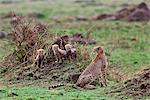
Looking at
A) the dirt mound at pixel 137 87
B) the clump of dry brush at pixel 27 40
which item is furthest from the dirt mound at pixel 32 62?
the dirt mound at pixel 137 87

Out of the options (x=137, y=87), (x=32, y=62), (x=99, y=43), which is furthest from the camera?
(x=99, y=43)

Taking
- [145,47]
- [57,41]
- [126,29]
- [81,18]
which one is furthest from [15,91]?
[81,18]

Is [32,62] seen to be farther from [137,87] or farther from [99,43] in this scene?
[99,43]

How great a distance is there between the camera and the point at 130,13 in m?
35.0

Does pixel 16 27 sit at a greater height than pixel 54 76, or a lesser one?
greater

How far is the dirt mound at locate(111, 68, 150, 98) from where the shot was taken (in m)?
11.7

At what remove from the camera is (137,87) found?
39.5 feet

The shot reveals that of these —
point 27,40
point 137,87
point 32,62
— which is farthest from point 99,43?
point 137,87

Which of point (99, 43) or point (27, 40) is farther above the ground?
point (27, 40)

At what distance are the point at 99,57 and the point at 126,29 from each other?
1574 cm

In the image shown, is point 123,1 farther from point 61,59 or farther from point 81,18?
point 61,59

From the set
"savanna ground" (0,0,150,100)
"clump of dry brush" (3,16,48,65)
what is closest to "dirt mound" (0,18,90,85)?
"clump of dry brush" (3,16,48,65)

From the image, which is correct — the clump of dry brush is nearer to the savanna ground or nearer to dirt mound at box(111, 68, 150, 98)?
the savanna ground

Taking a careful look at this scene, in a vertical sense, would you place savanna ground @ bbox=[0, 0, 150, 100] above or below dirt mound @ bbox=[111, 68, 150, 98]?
below
